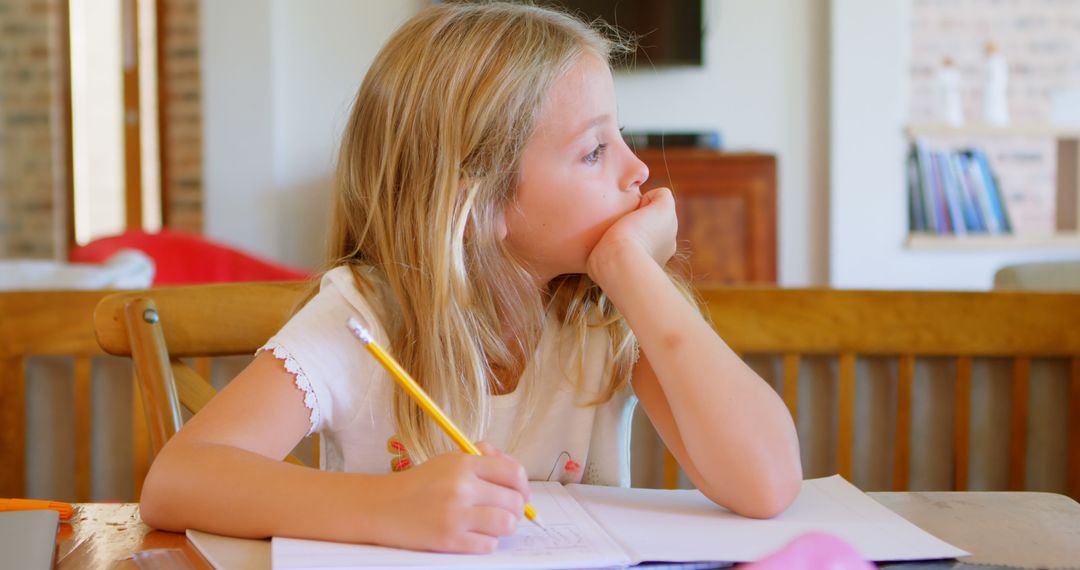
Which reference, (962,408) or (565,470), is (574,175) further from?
(962,408)

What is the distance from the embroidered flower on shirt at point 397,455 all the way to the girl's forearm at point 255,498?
0.25 meters

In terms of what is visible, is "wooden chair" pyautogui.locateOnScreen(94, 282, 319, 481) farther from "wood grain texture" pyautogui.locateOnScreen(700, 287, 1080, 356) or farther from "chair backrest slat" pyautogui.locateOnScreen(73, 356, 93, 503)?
"wood grain texture" pyautogui.locateOnScreen(700, 287, 1080, 356)

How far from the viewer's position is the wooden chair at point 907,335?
1151 millimetres

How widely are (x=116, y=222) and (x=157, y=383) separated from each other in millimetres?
5514

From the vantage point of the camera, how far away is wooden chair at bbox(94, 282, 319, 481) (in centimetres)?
103

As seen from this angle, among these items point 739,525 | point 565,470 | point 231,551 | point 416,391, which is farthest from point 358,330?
point 565,470

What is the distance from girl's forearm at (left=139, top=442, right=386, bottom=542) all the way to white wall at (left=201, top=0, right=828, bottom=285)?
456cm

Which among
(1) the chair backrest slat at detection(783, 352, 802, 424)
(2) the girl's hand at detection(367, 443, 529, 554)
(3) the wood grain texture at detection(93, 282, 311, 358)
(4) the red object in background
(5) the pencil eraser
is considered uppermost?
(5) the pencil eraser

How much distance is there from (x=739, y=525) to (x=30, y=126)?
19.8ft

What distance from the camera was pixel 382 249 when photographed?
1.05 metres

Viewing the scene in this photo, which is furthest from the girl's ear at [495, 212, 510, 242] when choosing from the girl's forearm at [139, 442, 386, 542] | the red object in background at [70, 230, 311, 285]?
the red object in background at [70, 230, 311, 285]

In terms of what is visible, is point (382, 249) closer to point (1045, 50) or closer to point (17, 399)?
point (17, 399)

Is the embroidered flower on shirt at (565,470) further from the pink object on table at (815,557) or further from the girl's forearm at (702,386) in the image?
the pink object on table at (815,557)

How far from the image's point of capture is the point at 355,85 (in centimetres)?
525
